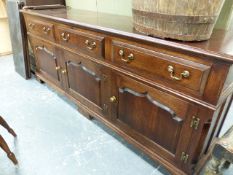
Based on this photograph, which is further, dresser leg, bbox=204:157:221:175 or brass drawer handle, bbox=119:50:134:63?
brass drawer handle, bbox=119:50:134:63

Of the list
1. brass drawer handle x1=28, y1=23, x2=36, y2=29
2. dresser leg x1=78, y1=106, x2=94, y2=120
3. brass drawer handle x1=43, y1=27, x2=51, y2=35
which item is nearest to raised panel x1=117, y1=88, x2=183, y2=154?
dresser leg x1=78, y1=106, x2=94, y2=120

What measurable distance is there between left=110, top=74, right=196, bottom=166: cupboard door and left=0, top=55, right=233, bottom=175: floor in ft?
0.63

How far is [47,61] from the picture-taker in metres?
1.74

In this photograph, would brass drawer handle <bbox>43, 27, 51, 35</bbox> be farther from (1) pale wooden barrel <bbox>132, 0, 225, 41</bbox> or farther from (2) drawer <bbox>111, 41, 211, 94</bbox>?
(1) pale wooden barrel <bbox>132, 0, 225, 41</bbox>

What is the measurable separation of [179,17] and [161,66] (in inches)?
8.4

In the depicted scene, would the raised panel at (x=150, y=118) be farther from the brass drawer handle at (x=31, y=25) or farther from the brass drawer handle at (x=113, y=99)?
the brass drawer handle at (x=31, y=25)

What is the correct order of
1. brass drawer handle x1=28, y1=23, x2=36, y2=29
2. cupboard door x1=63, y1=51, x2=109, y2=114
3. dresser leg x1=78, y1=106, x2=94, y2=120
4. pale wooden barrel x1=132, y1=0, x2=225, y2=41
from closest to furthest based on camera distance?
pale wooden barrel x1=132, y1=0, x2=225, y2=41 → cupboard door x1=63, y1=51, x2=109, y2=114 → dresser leg x1=78, y1=106, x2=94, y2=120 → brass drawer handle x1=28, y1=23, x2=36, y2=29

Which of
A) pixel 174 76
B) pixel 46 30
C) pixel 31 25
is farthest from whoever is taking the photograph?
pixel 31 25

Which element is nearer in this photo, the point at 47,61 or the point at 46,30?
the point at 46,30

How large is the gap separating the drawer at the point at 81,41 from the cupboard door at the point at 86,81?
0.07m

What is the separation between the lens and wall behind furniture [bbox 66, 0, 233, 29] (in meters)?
0.94

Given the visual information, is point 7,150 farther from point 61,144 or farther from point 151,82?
point 151,82

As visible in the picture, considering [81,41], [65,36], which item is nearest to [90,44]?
[81,41]

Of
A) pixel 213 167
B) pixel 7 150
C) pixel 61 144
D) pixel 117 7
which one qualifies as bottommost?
pixel 61 144
